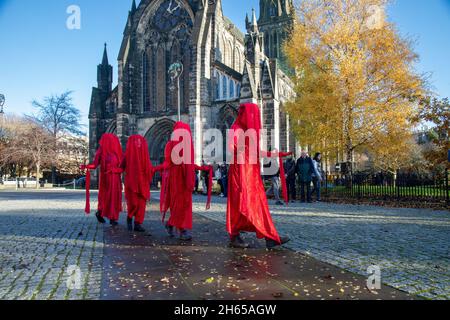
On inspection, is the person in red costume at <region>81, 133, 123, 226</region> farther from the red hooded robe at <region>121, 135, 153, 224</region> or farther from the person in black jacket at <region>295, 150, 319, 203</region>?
the person in black jacket at <region>295, 150, 319, 203</region>

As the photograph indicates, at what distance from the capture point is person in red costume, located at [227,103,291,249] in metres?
5.01

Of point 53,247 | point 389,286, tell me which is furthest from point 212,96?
point 389,286

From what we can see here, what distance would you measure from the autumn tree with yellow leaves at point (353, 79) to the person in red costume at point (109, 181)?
35.6 feet

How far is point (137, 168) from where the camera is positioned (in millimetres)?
7000

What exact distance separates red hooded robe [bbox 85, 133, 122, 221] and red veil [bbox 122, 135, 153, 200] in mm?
792

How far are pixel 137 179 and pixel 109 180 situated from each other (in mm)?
1397

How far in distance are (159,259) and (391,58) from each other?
49.4ft

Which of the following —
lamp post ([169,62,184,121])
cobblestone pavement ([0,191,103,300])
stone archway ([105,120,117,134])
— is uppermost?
lamp post ([169,62,184,121])

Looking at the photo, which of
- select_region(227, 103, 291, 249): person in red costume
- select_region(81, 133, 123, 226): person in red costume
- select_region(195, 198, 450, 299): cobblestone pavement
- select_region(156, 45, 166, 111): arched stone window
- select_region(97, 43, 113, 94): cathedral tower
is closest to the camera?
select_region(195, 198, 450, 299): cobblestone pavement
